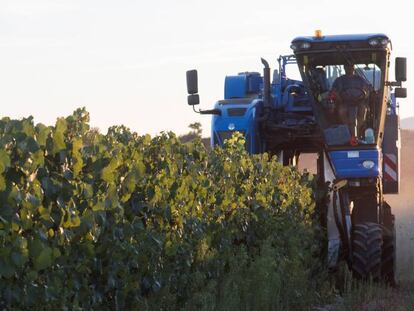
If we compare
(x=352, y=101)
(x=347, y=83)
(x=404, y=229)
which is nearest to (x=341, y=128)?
(x=352, y=101)

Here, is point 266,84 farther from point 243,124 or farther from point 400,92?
point 400,92

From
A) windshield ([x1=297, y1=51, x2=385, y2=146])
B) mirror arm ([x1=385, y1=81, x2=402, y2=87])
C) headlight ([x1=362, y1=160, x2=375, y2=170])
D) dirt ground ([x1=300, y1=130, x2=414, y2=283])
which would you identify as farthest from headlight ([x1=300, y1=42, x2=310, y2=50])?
dirt ground ([x1=300, y1=130, x2=414, y2=283])

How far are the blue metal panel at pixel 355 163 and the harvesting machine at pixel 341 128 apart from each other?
0.05 feet

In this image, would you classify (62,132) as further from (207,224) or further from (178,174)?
(207,224)

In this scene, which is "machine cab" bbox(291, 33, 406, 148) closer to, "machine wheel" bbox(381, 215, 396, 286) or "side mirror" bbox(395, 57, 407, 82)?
"side mirror" bbox(395, 57, 407, 82)

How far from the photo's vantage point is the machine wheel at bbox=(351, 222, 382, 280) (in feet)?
45.6

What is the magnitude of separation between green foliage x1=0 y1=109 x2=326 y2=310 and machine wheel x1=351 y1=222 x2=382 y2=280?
45.3 inches

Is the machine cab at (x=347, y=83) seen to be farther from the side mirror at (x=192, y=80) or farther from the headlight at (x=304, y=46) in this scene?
the side mirror at (x=192, y=80)

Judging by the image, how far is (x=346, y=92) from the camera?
51.0 ft

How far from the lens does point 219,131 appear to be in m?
A: 17.2

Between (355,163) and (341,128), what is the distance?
60 centimetres

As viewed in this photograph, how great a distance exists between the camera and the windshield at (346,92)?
15469 mm

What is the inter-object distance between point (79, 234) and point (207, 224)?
10.9ft

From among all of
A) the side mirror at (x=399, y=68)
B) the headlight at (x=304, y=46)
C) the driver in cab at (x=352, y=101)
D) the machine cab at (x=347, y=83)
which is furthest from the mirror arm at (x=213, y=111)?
the side mirror at (x=399, y=68)
